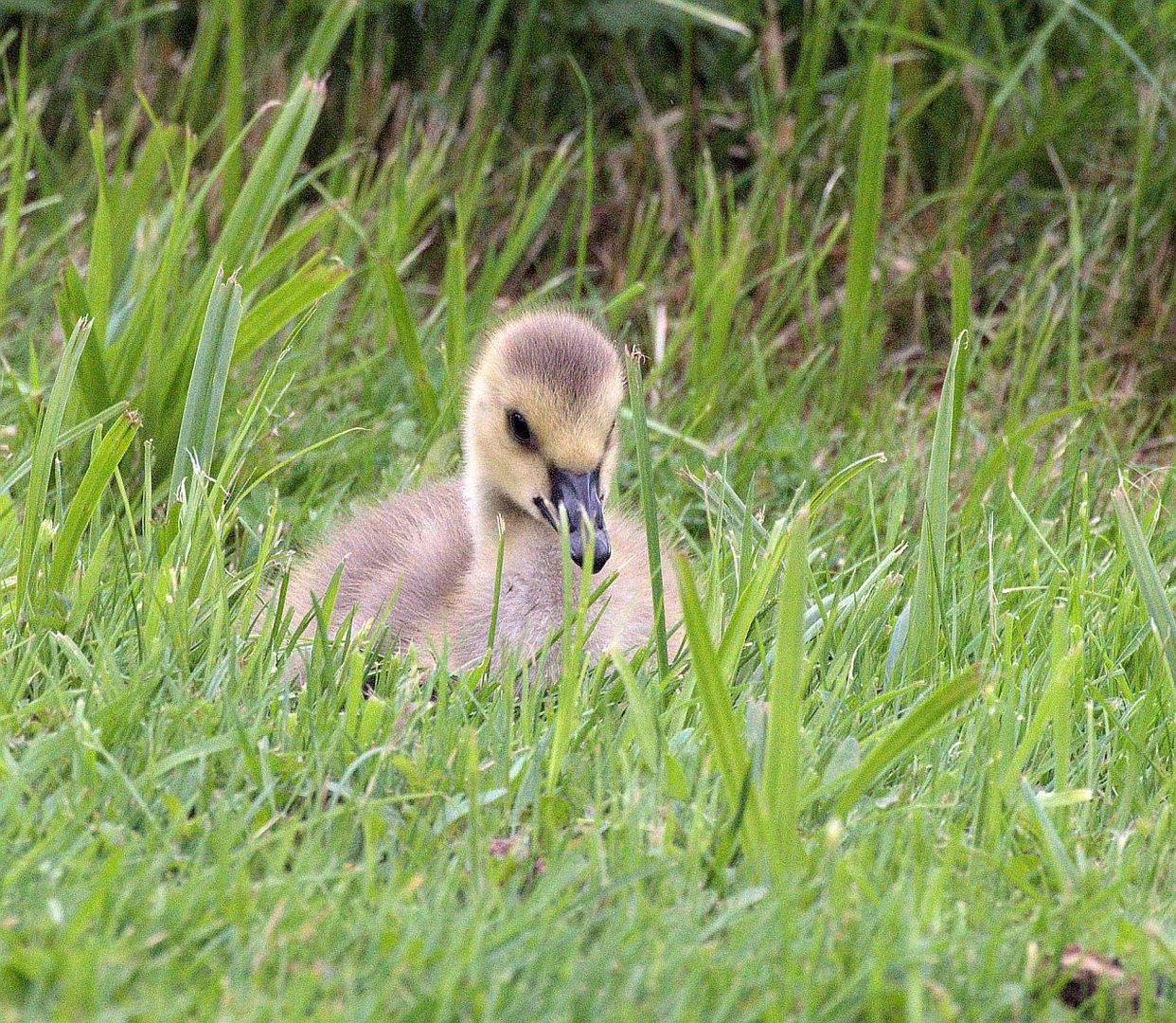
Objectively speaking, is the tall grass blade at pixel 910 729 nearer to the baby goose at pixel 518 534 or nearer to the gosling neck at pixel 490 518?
the baby goose at pixel 518 534

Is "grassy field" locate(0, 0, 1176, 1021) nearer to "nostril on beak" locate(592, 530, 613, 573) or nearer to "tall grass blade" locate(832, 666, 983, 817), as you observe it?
"tall grass blade" locate(832, 666, 983, 817)

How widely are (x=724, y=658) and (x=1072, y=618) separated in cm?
72

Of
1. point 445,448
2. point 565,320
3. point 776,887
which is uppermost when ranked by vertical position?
point 565,320

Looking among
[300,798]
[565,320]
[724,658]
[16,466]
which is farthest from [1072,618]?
[16,466]

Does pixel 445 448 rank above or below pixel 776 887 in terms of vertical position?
below

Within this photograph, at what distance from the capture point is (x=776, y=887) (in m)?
1.75

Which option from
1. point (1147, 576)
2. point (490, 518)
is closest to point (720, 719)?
point (1147, 576)

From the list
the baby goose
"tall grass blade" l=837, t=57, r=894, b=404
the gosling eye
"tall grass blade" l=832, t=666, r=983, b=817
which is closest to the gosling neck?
the baby goose

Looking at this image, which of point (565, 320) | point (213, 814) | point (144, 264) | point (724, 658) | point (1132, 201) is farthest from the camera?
point (1132, 201)

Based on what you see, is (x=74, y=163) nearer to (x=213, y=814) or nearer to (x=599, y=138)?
(x=599, y=138)

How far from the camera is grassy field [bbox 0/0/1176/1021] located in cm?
170

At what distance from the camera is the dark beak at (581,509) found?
98.8 inches

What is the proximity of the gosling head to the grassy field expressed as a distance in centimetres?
24

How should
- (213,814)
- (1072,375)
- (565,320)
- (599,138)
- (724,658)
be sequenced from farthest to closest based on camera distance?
(599,138), (1072,375), (565,320), (724,658), (213,814)
